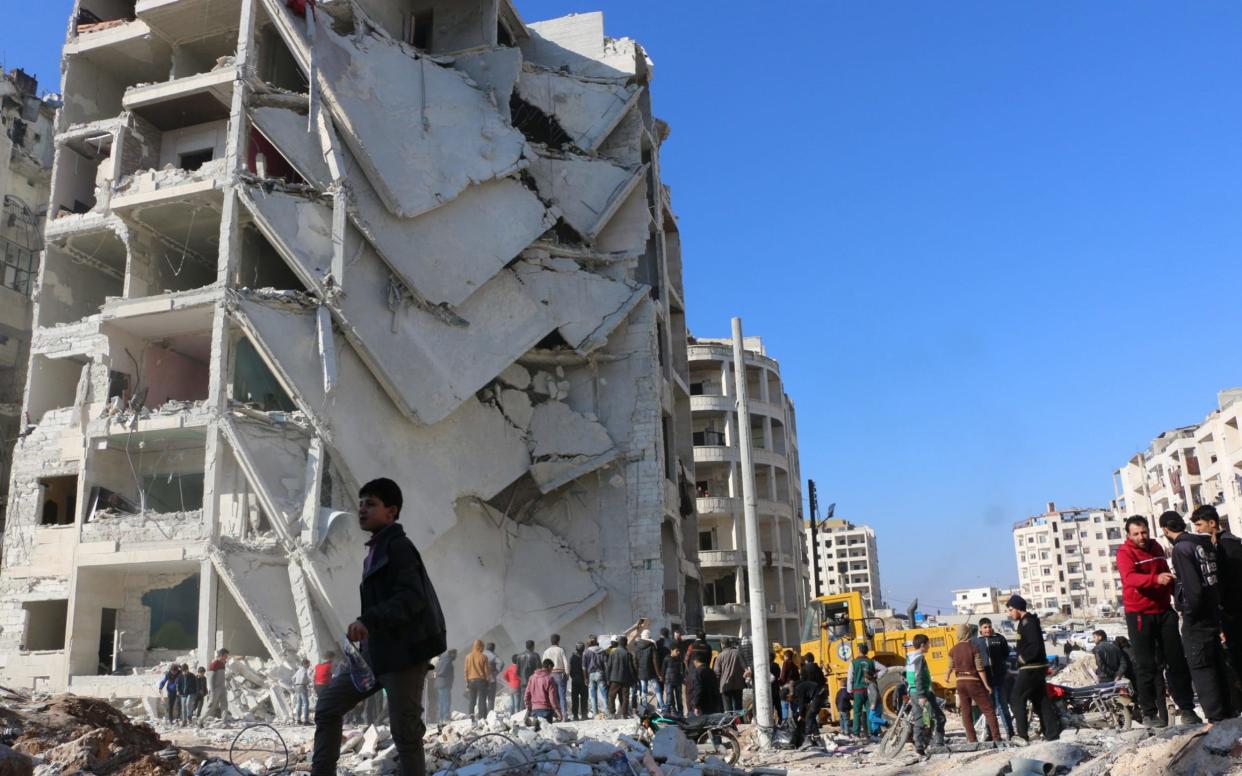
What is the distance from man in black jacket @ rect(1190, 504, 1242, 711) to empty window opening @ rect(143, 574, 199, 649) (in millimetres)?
23996

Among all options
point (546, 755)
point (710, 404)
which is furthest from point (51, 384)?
point (710, 404)

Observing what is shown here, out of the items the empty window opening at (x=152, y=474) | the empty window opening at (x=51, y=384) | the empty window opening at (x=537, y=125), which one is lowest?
the empty window opening at (x=152, y=474)

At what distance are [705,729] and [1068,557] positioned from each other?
136 m

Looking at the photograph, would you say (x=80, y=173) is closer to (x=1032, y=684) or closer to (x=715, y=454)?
(x=1032, y=684)

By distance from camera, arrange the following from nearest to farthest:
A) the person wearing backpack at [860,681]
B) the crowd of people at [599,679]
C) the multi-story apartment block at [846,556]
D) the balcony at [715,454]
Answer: the person wearing backpack at [860,681]
the crowd of people at [599,679]
the balcony at [715,454]
the multi-story apartment block at [846,556]

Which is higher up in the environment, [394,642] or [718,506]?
[718,506]

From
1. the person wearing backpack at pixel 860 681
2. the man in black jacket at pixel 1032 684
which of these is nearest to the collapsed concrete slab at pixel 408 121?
the person wearing backpack at pixel 860 681

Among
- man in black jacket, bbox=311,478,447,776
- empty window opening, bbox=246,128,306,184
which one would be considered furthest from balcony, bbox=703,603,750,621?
man in black jacket, bbox=311,478,447,776

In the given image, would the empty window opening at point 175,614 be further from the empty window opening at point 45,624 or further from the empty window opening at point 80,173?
the empty window opening at point 80,173

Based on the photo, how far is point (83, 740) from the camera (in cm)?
819

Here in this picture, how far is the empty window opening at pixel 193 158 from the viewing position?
30.2 m

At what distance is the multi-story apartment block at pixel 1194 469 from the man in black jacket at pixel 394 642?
46.3 metres

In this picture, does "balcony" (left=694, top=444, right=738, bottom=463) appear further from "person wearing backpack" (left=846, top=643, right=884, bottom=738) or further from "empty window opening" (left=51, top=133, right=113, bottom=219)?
"person wearing backpack" (left=846, top=643, right=884, bottom=738)

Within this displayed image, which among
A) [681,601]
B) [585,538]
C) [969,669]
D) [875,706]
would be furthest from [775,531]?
[969,669]
